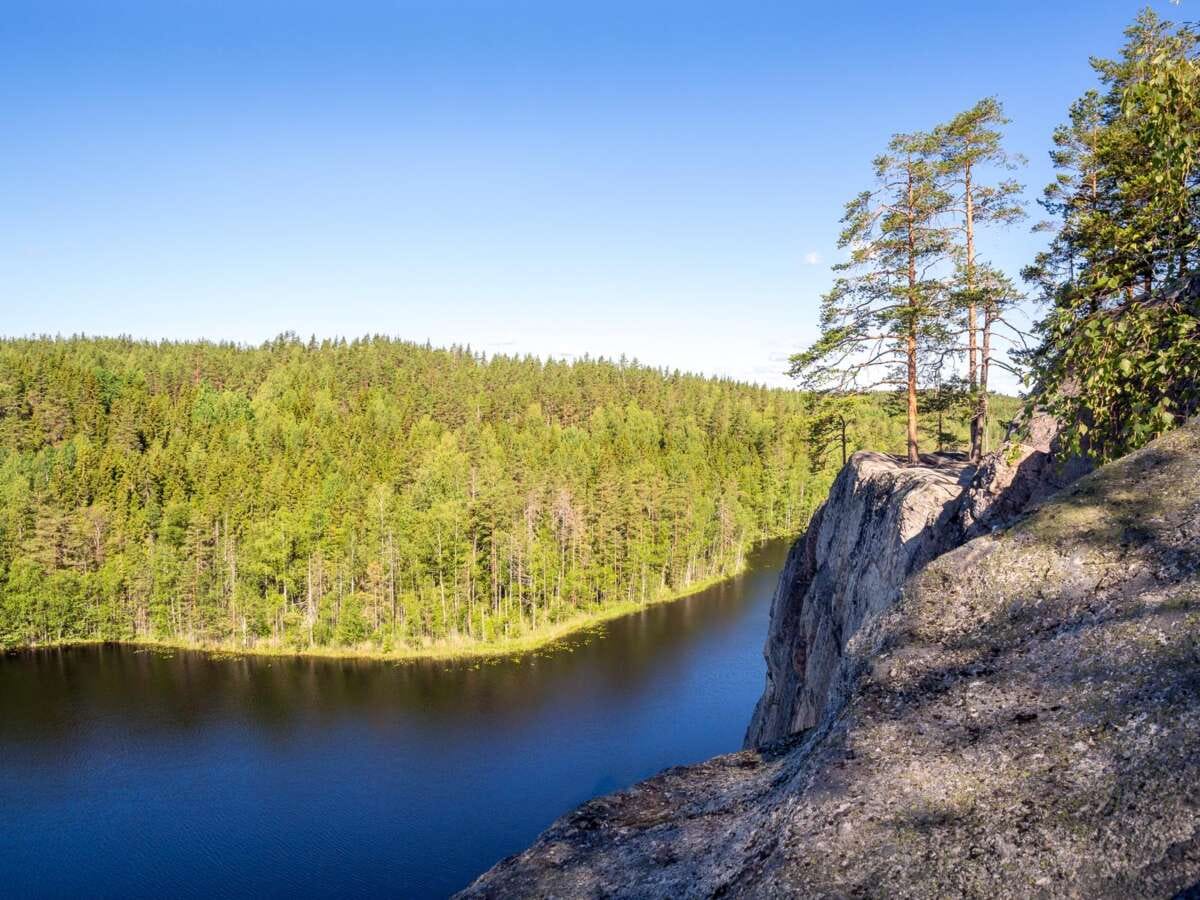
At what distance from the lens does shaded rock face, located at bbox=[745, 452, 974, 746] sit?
1313cm

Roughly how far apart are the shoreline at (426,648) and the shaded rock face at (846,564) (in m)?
34.6

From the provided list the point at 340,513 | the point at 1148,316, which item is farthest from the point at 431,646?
the point at 1148,316

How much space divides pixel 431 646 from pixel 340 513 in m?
18.1

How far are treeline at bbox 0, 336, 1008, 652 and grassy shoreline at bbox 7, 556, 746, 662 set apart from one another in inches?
33.4

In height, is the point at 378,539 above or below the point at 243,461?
below

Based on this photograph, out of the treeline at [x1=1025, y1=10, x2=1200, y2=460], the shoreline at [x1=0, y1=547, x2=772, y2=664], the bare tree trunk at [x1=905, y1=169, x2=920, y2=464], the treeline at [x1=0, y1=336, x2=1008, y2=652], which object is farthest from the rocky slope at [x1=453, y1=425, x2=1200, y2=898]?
the shoreline at [x1=0, y1=547, x2=772, y2=664]

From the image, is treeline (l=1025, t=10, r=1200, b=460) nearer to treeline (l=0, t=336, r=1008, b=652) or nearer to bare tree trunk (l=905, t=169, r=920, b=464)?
bare tree trunk (l=905, t=169, r=920, b=464)

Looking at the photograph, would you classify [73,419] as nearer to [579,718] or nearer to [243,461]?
[243,461]

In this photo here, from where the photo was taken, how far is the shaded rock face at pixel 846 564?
13.1 meters

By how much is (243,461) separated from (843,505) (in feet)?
235

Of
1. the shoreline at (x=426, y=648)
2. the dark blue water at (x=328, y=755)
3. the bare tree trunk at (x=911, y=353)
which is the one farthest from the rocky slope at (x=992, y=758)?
the shoreline at (x=426, y=648)

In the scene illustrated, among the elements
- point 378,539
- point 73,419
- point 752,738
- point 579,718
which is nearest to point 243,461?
point 378,539

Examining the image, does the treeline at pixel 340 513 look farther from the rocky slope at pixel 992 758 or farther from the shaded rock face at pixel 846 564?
the rocky slope at pixel 992 758

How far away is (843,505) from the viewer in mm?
18125
